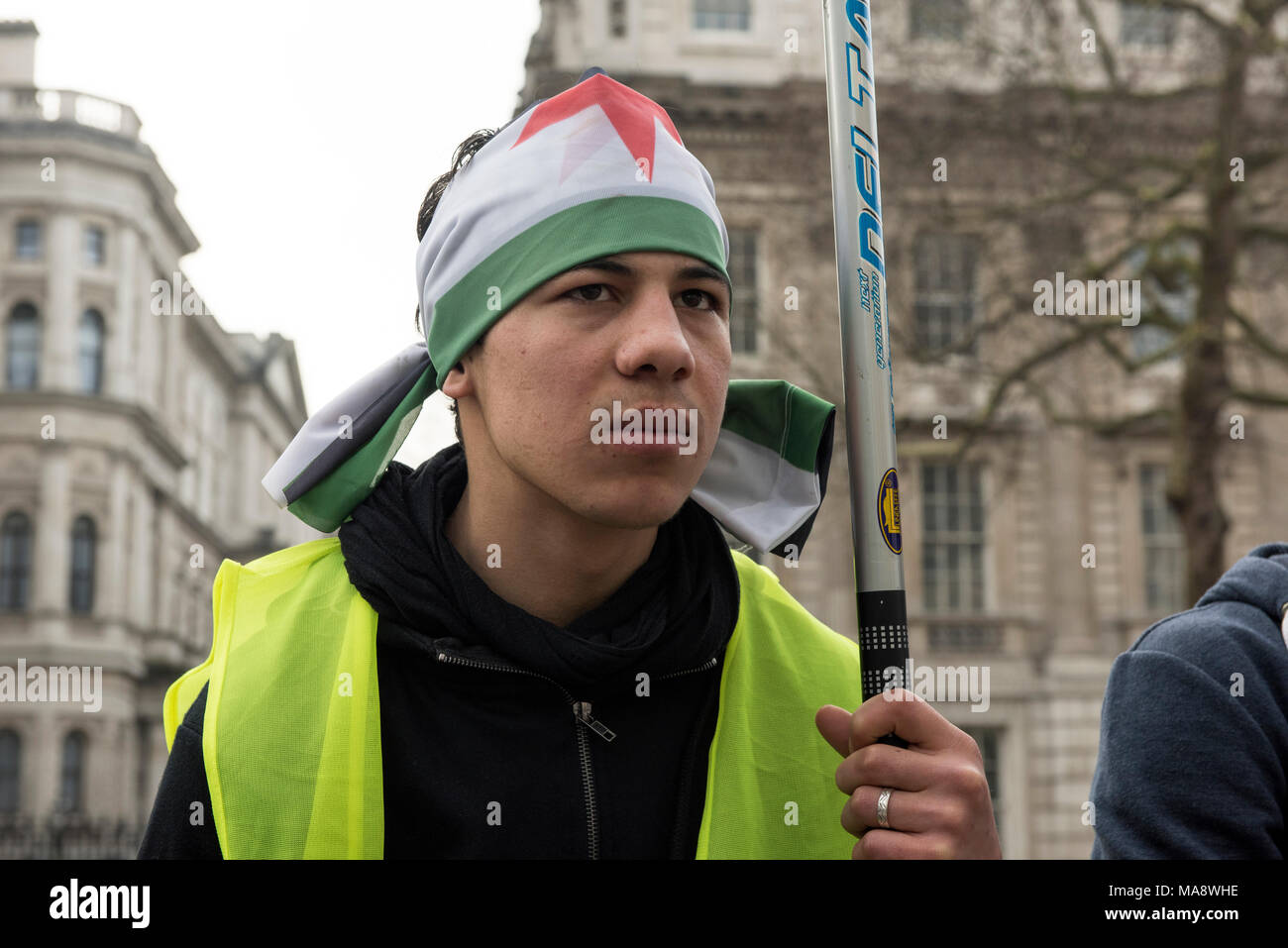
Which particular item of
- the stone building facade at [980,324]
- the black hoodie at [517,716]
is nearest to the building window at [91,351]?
the stone building facade at [980,324]

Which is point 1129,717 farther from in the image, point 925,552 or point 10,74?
point 10,74

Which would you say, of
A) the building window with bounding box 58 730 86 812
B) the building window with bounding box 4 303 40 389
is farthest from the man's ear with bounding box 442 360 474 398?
the building window with bounding box 4 303 40 389

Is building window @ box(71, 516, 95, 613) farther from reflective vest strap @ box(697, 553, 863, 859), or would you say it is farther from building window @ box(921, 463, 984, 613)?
reflective vest strap @ box(697, 553, 863, 859)

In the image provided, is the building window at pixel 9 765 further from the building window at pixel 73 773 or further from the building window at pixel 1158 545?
the building window at pixel 1158 545

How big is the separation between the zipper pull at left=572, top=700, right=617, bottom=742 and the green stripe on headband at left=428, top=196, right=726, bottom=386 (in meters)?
0.59

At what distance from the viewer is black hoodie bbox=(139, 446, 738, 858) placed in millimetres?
2281

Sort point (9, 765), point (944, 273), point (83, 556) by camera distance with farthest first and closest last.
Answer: point (83, 556) < point (9, 765) < point (944, 273)

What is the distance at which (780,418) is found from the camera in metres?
2.71

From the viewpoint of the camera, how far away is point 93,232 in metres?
42.6

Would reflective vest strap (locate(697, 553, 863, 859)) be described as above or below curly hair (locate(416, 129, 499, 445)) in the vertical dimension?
below

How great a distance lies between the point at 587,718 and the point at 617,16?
75.7 ft

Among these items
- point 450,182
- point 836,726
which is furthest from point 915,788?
point 450,182

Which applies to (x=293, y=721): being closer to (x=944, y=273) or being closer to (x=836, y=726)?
(x=836, y=726)
